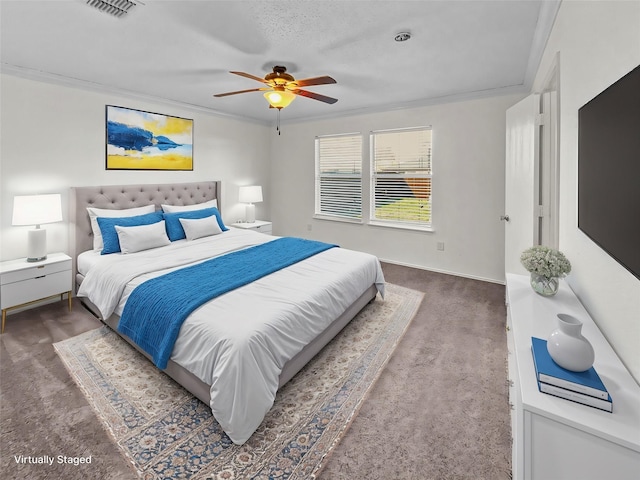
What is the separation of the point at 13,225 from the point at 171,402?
2491 mm

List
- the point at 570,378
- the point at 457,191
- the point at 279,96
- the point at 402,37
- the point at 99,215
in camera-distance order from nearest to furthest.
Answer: the point at 570,378, the point at 402,37, the point at 279,96, the point at 99,215, the point at 457,191


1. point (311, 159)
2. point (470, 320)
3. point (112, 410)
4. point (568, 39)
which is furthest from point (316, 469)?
point (311, 159)

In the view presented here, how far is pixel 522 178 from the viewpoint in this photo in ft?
9.20

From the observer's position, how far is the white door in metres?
2.54

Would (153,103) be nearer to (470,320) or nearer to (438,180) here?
(438,180)

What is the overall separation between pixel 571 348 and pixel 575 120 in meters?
1.37

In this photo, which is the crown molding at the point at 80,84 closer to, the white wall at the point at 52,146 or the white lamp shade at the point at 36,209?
the white wall at the point at 52,146

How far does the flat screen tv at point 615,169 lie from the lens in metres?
0.89

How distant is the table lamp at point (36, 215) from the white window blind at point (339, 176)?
3692 mm

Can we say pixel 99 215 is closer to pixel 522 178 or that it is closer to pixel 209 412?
pixel 209 412

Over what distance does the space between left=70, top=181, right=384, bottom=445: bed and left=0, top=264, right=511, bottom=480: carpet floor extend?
47 centimetres

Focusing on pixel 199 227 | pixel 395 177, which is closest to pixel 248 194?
pixel 199 227

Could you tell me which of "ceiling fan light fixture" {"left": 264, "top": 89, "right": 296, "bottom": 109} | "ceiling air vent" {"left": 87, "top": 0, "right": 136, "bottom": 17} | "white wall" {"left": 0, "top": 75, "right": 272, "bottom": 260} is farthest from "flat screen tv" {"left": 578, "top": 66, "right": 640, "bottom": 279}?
"white wall" {"left": 0, "top": 75, "right": 272, "bottom": 260}

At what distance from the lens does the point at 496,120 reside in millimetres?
3900
